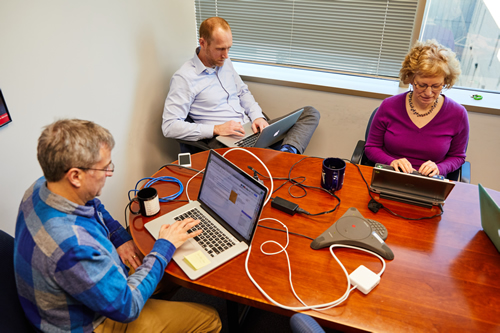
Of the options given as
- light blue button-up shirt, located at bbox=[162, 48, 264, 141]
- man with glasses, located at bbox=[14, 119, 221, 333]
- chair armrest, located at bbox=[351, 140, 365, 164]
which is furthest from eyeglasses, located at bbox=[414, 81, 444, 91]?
man with glasses, located at bbox=[14, 119, 221, 333]

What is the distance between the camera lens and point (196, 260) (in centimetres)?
122

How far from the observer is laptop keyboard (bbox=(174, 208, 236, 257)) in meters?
1.27

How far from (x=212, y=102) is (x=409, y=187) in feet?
5.01

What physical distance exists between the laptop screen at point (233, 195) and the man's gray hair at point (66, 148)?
0.47m

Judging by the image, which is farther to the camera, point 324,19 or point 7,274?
point 324,19

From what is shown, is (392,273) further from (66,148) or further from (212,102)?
(212,102)

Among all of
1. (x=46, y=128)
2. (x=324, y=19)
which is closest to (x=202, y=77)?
(x=324, y=19)

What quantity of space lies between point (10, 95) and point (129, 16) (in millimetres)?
959

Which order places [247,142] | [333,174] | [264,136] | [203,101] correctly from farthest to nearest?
[203,101]
[247,142]
[264,136]
[333,174]

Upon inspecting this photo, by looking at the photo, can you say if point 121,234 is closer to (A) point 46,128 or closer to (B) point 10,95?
(A) point 46,128

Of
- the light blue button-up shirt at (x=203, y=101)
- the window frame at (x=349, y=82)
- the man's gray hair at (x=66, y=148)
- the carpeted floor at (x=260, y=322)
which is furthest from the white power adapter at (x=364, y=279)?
the window frame at (x=349, y=82)

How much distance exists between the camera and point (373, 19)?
8.67 feet

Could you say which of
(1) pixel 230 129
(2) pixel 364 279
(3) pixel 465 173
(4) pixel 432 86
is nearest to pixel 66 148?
(2) pixel 364 279

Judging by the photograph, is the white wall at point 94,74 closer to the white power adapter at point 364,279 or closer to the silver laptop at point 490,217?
the white power adapter at point 364,279
